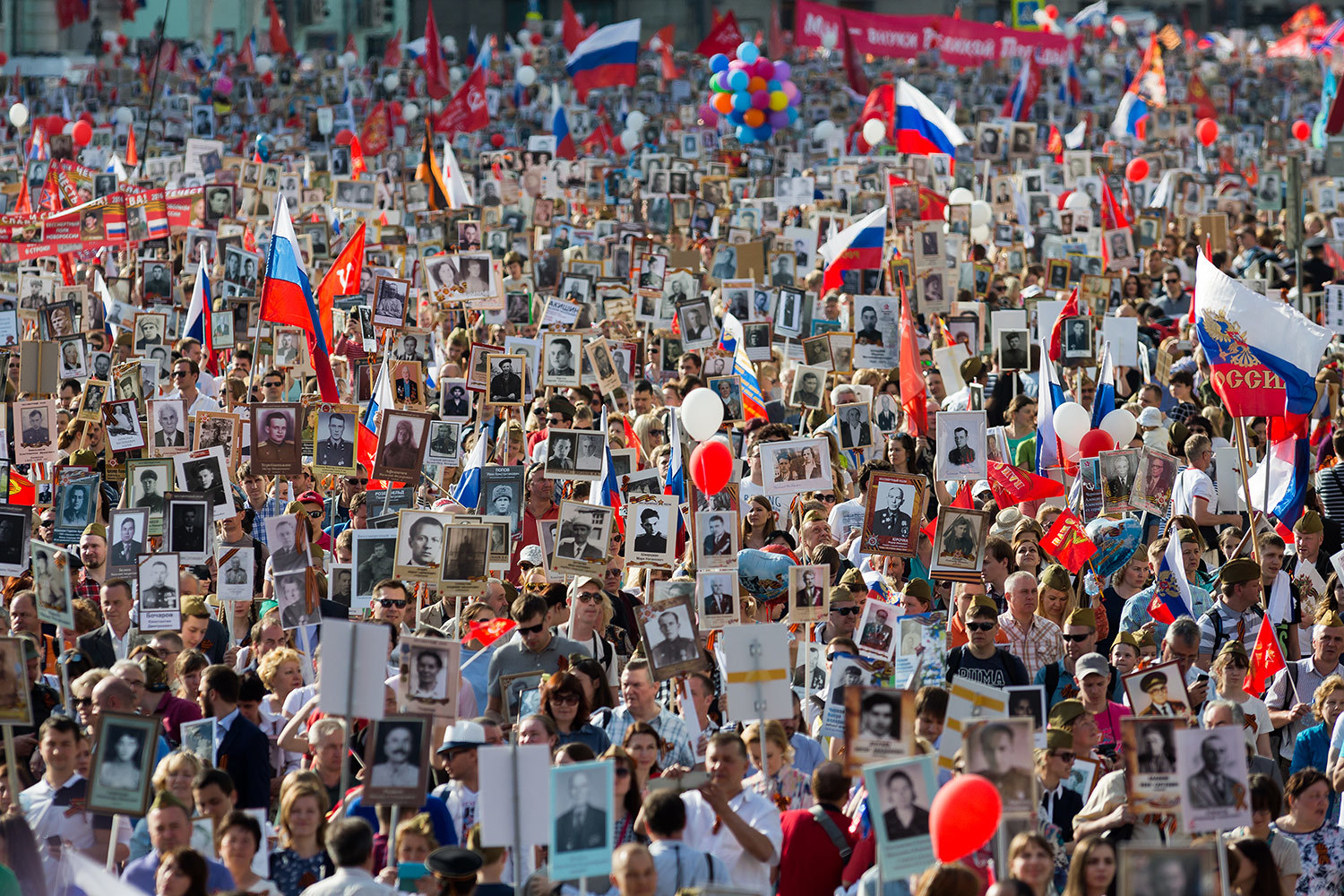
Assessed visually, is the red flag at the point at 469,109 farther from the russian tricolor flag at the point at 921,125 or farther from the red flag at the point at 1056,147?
the russian tricolor flag at the point at 921,125

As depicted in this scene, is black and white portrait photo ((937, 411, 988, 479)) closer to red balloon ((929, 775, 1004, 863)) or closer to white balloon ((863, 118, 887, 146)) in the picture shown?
red balloon ((929, 775, 1004, 863))

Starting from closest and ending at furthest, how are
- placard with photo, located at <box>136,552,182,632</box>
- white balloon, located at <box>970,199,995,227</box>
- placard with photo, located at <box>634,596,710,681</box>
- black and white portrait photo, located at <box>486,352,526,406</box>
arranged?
1. placard with photo, located at <box>634,596,710,681</box>
2. placard with photo, located at <box>136,552,182,632</box>
3. black and white portrait photo, located at <box>486,352,526,406</box>
4. white balloon, located at <box>970,199,995,227</box>

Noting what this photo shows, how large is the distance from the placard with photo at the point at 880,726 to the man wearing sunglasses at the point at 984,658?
193 centimetres

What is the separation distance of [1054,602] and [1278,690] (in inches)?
39.8

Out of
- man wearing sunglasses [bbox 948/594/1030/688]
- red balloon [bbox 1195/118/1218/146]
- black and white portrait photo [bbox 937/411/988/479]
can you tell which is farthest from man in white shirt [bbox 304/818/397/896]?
red balloon [bbox 1195/118/1218/146]

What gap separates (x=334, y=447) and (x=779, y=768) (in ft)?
14.9

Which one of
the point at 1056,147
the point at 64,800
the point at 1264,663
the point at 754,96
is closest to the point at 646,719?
the point at 64,800

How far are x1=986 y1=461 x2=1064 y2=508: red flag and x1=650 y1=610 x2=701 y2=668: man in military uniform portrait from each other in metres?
4.06

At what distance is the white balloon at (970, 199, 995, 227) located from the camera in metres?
22.2

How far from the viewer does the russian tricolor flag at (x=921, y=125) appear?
24.6 meters

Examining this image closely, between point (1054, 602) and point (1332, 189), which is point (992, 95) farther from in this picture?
point (1054, 602)

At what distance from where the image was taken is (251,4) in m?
57.6

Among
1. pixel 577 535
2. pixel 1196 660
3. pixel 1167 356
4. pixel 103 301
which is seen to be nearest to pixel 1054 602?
pixel 1196 660

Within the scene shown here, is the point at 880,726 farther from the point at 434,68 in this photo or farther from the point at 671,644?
the point at 434,68
